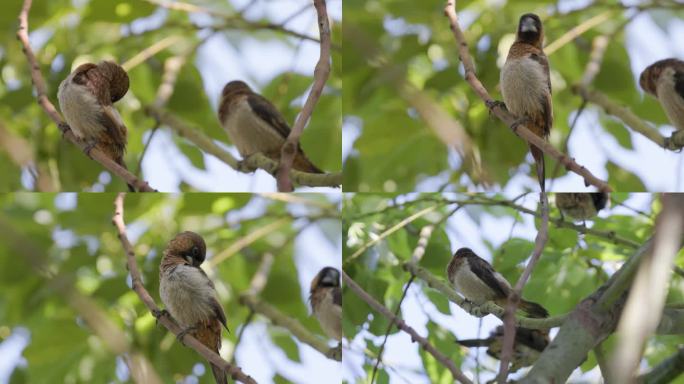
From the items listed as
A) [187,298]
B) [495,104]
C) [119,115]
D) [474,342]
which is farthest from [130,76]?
[474,342]

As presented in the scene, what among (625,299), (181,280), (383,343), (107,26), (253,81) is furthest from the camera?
(107,26)

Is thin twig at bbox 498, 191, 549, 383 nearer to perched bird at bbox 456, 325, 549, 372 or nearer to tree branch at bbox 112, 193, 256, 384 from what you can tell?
perched bird at bbox 456, 325, 549, 372

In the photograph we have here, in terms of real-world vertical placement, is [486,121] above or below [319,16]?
below

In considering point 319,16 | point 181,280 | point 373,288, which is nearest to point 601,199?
point 373,288

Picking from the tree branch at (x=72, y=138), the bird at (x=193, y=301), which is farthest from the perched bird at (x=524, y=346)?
the tree branch at (x=72, y=138)

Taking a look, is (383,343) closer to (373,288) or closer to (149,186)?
(373,288)

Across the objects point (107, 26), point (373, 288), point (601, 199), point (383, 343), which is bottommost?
point (383, 343)

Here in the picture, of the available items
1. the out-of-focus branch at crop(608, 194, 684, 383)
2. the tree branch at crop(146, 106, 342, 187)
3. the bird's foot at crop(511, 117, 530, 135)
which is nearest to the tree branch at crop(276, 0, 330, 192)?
the tree branch at crop(146, 106, 342, 187)

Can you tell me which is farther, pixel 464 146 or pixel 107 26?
pixel 107 26
